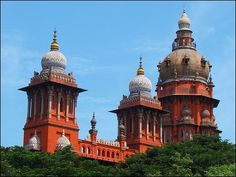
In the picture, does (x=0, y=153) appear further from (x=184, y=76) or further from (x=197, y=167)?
(x=184, y=76)

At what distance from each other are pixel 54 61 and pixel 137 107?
14420 mm

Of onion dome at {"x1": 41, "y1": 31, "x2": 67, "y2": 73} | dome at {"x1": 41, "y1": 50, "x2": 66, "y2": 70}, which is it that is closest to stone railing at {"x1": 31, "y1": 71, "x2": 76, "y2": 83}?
onion dome at {"x1": 41, "y1": 31, "x2": 67, "y2": 73}

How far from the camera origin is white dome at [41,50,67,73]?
3206 inches

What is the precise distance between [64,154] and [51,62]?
16.6 metres

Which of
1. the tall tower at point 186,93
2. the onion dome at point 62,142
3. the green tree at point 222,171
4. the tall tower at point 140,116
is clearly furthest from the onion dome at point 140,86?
the green tree at point 222,171

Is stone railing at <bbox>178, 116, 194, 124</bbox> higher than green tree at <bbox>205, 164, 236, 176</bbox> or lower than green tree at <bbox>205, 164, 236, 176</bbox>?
higher

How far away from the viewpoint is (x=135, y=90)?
3612 inches

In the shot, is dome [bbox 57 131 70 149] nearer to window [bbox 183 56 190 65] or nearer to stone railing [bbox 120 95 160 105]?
stone railing [bbox 120 95 160 105]

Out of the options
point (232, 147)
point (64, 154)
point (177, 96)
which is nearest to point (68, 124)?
point (64, 154)

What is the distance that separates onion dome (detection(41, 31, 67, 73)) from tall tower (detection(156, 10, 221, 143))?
25.0m

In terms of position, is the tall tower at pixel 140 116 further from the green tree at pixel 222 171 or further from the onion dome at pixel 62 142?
the green tree at pixel 222 171

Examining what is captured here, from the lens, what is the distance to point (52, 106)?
79625 millimetres

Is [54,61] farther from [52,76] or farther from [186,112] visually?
[186,112]

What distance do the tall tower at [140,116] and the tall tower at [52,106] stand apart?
1072cm
